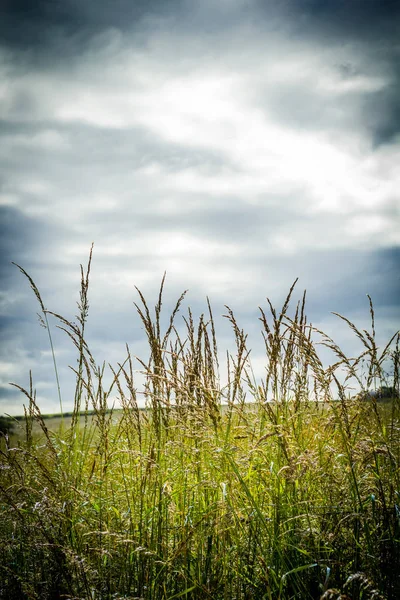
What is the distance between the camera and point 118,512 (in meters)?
3.06

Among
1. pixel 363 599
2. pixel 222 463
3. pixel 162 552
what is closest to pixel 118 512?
pixel 162 552

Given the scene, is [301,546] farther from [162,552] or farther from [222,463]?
[162,552]

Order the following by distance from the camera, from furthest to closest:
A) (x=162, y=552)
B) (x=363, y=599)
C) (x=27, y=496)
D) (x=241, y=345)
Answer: (x=27, y=496) → (x=241, y=345) → (x=162, y=552) → (x=363, y=599)

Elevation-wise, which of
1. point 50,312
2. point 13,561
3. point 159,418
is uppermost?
point 50,312

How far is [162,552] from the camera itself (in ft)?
8.57

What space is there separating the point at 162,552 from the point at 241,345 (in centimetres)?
133

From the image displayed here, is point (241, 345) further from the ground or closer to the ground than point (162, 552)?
further from the ground

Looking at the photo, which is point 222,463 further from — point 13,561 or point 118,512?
point 13,561

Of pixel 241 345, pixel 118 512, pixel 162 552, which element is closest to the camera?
pixel 162 552

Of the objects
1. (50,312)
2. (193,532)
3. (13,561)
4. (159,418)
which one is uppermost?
(50,312)

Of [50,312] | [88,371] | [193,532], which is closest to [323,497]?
[193,532]

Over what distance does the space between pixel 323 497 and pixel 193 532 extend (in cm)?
88

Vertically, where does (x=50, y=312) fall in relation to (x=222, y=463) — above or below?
above

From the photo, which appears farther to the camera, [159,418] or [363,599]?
[159,418]
